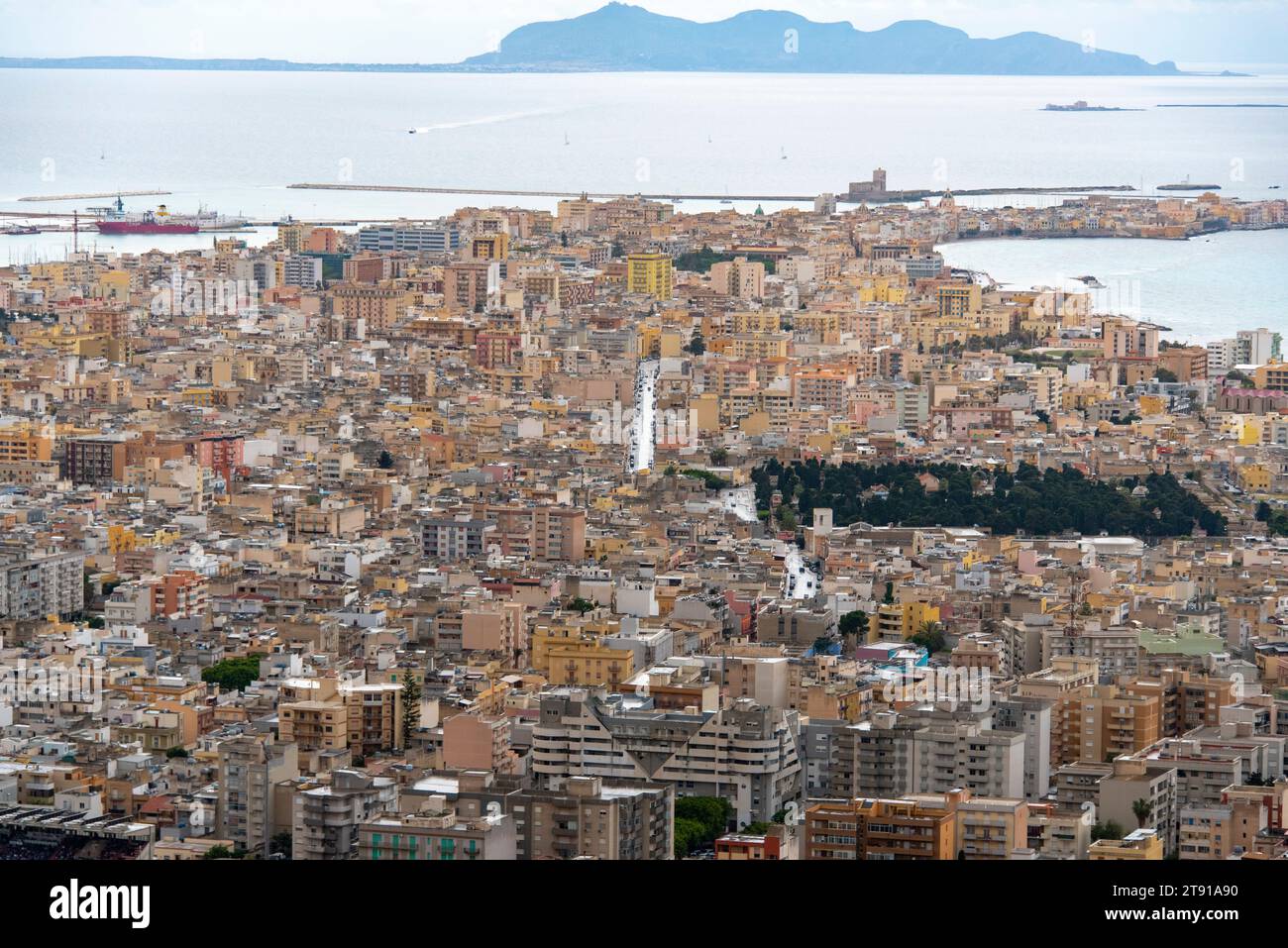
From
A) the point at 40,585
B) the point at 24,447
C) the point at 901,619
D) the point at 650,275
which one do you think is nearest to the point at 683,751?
the point at 901,619

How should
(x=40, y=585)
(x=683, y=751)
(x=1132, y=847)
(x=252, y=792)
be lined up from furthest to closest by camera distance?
(x=40, y=585), (x=683, y=751), (x=252, y=792), (x=1132, y=847)

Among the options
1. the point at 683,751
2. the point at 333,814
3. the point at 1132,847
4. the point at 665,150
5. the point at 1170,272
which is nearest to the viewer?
the point at 1132,847

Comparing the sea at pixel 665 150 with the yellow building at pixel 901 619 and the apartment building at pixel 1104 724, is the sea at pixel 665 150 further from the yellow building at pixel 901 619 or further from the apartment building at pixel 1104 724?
the apartment building at pixel 1104 724

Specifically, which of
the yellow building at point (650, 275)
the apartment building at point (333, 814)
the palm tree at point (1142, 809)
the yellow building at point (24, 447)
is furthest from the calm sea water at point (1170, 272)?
the apartment building at point (333, 814)

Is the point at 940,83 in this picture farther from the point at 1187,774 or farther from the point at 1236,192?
the point at 1187,774

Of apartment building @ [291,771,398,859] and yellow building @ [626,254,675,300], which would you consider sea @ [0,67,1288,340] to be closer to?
yellow building @ [626,254,675,300]

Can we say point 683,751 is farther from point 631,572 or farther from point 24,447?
point 24,447
